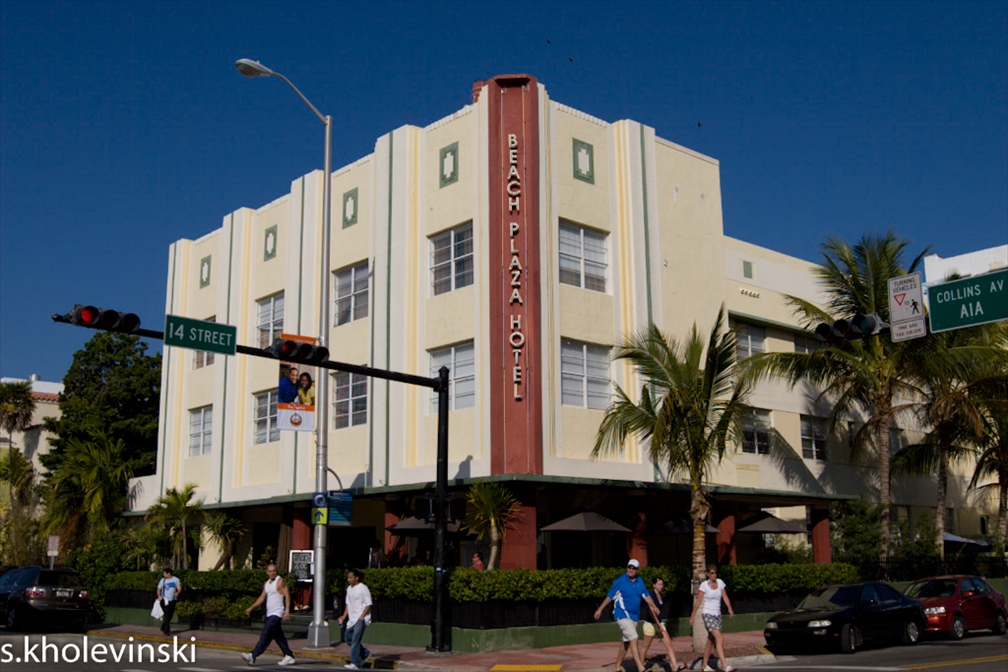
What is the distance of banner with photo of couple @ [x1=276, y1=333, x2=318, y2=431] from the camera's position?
2266 centimetres

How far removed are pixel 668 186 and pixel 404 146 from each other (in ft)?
23.7

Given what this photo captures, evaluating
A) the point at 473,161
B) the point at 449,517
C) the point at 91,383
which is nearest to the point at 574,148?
the point at 473,161

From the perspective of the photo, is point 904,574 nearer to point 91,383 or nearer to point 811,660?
point 811,660

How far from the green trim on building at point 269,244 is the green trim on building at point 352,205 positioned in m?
3.78

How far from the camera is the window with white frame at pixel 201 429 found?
3491 cm

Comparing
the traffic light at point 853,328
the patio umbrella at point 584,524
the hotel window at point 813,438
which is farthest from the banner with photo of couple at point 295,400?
the hotel window at point 813,438

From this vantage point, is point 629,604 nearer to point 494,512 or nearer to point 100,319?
point 494,512

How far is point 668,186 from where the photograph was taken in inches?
1133

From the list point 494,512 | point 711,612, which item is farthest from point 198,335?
point 711,612

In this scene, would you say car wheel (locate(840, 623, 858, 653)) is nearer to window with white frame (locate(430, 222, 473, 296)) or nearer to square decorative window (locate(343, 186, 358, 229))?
window with white frame (locate(430, 222, 473, 296))

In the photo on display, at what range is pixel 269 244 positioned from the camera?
33.4 metres

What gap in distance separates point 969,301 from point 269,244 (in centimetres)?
2243

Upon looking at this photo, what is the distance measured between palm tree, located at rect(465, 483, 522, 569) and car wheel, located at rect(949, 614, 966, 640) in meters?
9.45

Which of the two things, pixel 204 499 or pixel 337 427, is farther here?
pixel 204 499
